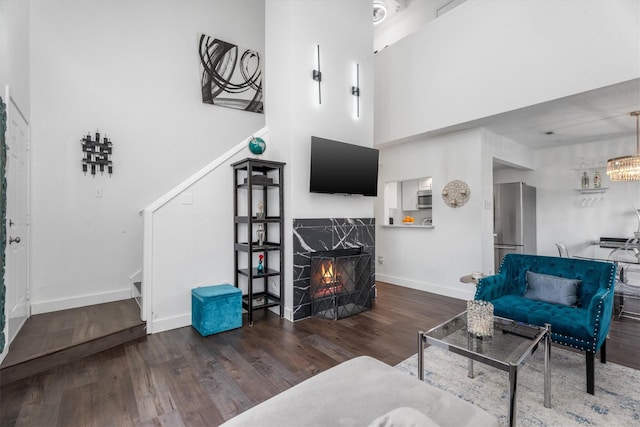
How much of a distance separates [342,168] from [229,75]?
258 cm

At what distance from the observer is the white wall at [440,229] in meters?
4.37

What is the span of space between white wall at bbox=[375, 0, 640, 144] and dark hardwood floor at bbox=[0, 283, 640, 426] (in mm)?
2782

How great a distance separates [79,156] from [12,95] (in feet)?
3.33

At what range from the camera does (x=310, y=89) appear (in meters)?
3.70

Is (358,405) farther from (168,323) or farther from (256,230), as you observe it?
(256,230)

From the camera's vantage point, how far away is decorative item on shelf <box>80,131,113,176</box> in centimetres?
357

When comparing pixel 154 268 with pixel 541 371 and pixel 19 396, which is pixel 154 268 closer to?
pixel 19 396

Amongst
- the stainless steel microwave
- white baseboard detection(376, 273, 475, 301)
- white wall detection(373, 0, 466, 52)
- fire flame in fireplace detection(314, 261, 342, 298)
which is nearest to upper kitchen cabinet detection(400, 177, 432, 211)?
the stainless steel microwave

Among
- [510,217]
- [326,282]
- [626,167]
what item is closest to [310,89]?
[326,282]

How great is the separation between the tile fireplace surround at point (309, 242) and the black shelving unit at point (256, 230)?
0.20 meters

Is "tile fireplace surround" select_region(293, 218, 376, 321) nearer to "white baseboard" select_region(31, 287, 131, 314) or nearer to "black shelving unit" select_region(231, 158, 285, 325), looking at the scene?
"black shelving unit" select_region(231, 158, 285, 325)

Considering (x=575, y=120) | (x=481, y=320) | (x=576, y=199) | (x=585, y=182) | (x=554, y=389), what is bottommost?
(x=554, y=389)

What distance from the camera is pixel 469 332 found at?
2.00 meters

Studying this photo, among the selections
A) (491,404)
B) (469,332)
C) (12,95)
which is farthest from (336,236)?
(12,95)
